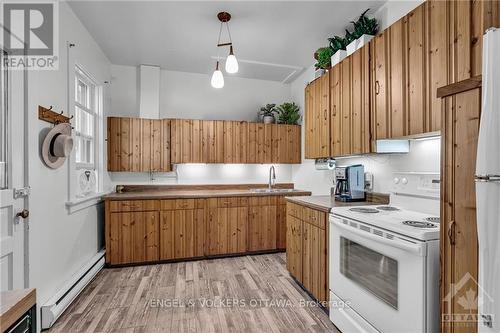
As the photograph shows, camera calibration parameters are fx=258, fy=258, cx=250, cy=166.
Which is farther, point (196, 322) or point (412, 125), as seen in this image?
point (196, 322)

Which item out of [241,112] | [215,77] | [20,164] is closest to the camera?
[20,164]

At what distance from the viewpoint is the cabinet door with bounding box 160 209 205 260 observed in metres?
3.47

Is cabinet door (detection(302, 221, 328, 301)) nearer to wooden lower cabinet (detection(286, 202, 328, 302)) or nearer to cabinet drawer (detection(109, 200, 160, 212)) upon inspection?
wooden lower cabinet (detection(286, 202, 328, 302))

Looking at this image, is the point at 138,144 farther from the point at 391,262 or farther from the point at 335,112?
the point at 391,262

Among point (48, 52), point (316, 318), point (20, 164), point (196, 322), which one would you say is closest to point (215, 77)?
point (48, 52)

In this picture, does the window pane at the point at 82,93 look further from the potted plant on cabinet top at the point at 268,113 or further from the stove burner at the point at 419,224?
the stove burner at the point at 419,224

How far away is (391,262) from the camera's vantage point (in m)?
1.55

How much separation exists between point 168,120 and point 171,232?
1639 millimetres

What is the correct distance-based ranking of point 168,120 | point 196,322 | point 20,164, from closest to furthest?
point 20,164
point 196,322
point 168,120

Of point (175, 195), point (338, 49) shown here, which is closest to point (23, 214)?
point (175, 195)

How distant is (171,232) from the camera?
3.50 metres

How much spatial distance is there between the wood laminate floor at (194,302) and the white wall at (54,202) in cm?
37

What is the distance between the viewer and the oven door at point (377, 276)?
1.37 metres

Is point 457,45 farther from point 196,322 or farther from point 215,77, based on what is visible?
point 196,322
